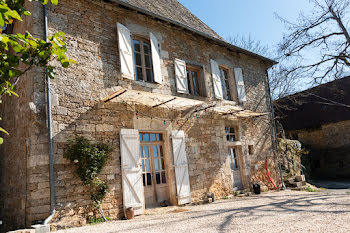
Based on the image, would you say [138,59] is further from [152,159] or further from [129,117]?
[152,159]

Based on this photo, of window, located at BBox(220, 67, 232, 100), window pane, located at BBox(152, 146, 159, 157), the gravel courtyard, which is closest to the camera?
the gravel courtyard

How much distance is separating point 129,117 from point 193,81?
2.58 metres

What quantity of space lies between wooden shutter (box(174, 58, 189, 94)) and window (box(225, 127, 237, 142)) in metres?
2.00

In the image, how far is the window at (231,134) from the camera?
829 cm

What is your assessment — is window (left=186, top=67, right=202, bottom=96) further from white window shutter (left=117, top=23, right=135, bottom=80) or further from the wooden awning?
white window shutter (left=117, top=23, right=135, bottom=80)

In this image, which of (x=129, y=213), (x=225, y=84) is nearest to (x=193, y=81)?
(x=225, y=84)

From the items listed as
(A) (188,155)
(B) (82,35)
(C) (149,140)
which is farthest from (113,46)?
(A) (188,155)

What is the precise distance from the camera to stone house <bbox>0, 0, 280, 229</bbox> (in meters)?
4.90

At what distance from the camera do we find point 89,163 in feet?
16.5

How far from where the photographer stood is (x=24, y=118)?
17.1 feet

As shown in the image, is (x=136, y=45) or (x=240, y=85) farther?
(x=240, y=85)

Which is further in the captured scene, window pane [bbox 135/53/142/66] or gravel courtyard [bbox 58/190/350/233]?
window pane [bbox 135/53/142/66]

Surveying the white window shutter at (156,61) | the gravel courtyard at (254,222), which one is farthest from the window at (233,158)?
the white window shutter at (156,61)

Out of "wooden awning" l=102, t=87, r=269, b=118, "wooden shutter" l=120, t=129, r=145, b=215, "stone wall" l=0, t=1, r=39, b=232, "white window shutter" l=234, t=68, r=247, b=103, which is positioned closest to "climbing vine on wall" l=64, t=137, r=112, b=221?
"wooden shutter" l=120, t=129, r=145, b=215
